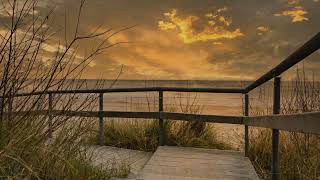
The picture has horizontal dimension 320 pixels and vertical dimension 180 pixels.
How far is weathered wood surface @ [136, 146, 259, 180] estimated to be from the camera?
5.28 metres

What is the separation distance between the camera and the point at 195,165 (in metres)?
5.94

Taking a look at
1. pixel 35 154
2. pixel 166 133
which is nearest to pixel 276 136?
pixel 35 154

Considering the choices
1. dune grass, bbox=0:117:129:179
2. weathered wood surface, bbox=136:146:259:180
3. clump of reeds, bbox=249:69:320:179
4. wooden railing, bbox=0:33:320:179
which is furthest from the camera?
clump of reeds, bbox=249:69:320:179

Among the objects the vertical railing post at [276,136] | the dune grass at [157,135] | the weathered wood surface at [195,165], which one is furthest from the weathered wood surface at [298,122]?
the dune grass at [157,135]

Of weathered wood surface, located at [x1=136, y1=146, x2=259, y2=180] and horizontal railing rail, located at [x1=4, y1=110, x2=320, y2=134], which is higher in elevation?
horizontal railing rail, located at [x1=4, y1=110, x2=320, y2=134]

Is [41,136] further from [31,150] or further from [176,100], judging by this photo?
[176,100]

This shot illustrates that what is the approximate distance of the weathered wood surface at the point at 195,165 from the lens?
208 inches

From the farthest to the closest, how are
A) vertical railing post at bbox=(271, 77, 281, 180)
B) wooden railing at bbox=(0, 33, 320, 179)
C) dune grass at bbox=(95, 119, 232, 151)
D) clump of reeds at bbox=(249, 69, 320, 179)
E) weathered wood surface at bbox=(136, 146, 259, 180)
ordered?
dune grass at bbox=(95, 119, 232, 151) → clump of reeds at bbox=(249, 69, 320, 179) → weathered wood surface at bbox=(136, 146, 259, 180) → vertical railing post at bbox=(271, 77, 281, 180) → wooden railing at bbox=(0, 33, 320, 179)

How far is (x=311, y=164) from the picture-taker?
492 centimetres

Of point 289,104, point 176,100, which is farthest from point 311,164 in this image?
point 176,100

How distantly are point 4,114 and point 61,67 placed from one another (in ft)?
1.87

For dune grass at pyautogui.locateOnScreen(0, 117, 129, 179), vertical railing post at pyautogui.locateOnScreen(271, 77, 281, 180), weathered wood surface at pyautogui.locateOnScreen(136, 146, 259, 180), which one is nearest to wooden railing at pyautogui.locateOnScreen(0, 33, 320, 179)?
vertical railing post at pyautogui.locateOnScreen(271, 77, 281, 180)

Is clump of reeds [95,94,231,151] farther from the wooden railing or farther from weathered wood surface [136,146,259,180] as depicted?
Result: weathered wood surface [136,146,259,180]

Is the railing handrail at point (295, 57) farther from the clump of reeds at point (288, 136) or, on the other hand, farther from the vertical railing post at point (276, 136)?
the clump of reeds at point (288, 136)
